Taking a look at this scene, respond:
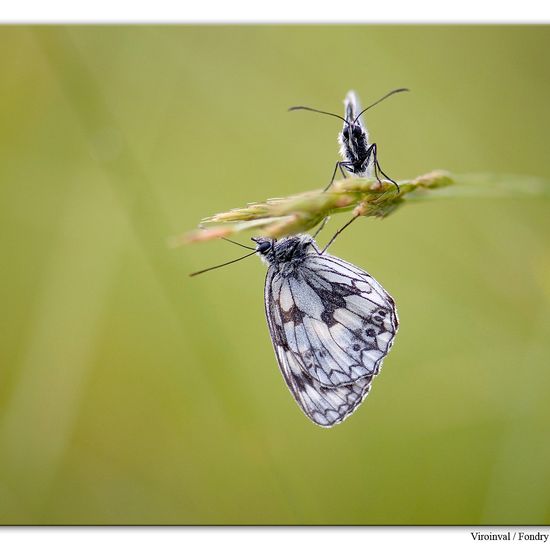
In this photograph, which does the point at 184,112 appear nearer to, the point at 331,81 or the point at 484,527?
the point at 331,81

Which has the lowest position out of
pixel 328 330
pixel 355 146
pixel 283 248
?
pixel 328 330

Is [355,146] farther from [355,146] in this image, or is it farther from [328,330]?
[328,330]

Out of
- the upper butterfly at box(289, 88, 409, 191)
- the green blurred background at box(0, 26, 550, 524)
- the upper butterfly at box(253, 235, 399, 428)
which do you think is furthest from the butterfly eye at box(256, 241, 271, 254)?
the green blurred background at box(0, 26, 550, 524)

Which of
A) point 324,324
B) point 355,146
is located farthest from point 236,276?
point 355,146

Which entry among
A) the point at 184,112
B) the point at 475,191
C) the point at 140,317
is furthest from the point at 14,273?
the point at 475,191

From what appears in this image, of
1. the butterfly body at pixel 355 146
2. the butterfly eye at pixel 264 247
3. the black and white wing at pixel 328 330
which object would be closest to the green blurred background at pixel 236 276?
the black and white wing at pixel 328 330

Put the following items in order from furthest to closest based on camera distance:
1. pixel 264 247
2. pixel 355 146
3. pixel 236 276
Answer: pixel 236 276 < pixel 264 247 < pixel 355 146

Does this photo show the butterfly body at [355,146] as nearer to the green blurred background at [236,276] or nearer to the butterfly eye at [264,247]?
the butterfly eye at [264,247]
